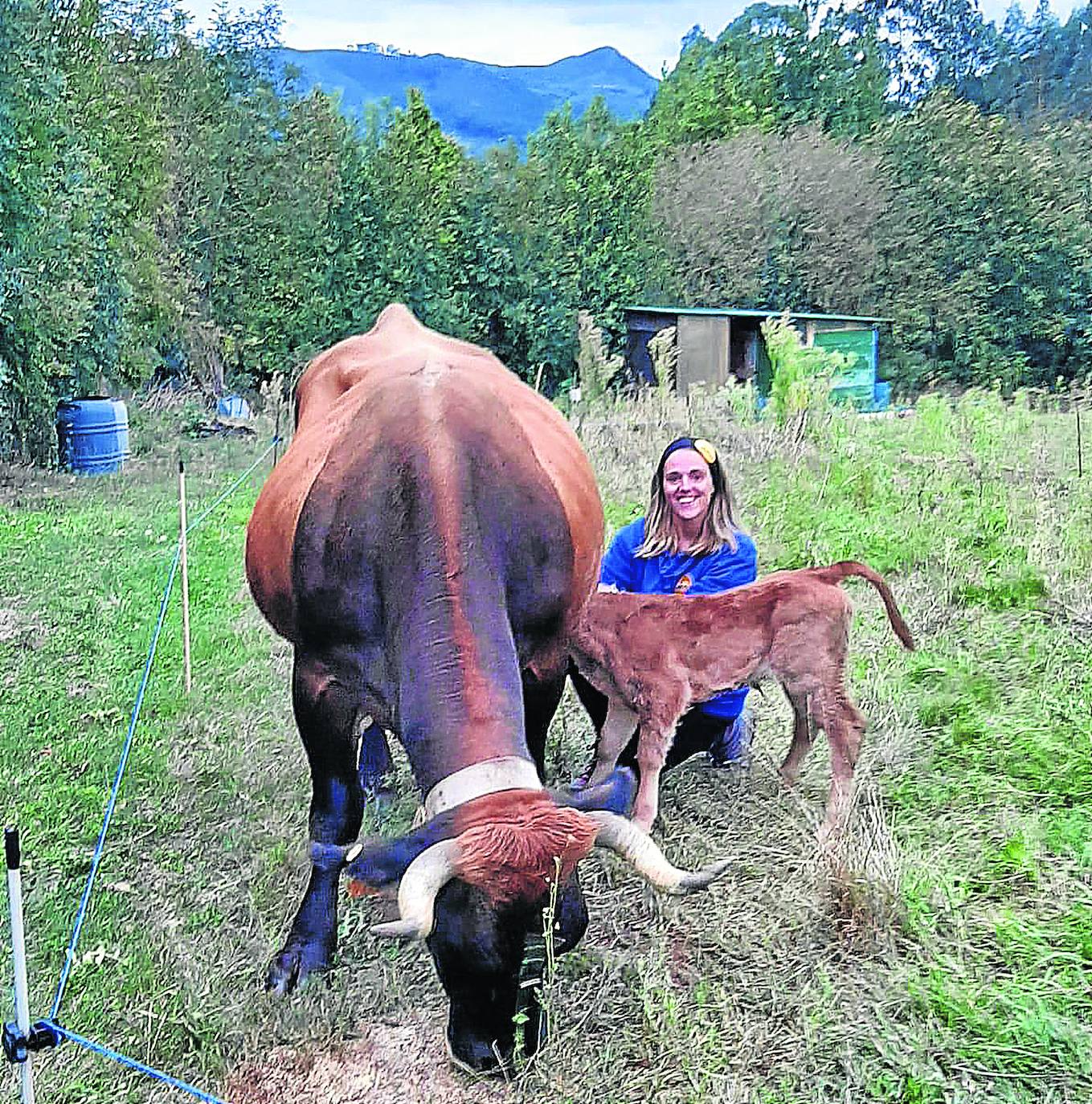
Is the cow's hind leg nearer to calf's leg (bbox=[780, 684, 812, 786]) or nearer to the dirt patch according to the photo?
the dirt patch

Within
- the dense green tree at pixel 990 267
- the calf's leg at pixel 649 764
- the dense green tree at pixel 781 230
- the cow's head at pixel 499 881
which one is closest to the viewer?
the cow's head at pixel 499 881

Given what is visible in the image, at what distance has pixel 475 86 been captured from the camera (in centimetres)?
4588

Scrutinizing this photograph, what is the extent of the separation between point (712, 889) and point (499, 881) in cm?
161

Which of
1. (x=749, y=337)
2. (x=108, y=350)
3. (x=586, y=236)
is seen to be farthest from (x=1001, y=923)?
(x=586, y=236)

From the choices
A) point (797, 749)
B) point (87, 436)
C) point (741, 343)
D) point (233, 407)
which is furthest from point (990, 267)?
point (797, 749)

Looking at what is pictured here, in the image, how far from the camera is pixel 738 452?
10.1 metres

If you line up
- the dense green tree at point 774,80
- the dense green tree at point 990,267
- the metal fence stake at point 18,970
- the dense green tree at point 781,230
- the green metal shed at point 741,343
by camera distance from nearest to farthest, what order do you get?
the metal fence stake at point 18,970 → the green metal shed at point 741,343 → the dense green tree at point 781,230 → the dense green tree at point 990,267 → the dense green tree at point 774,80

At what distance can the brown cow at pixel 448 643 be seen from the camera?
2.67 m

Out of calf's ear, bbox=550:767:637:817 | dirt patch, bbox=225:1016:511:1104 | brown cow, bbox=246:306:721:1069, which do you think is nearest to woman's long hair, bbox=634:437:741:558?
brown cow, bbox=246:306:721:1069

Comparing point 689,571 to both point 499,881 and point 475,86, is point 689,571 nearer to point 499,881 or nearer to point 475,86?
point 499,881

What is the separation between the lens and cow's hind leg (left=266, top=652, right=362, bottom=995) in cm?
362

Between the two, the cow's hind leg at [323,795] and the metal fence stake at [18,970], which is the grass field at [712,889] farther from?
the metal fence stake at [18,970]

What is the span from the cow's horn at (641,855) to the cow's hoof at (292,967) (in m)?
1.28

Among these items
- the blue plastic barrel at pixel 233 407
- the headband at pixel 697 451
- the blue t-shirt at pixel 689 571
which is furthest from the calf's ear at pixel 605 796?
the blue plastic barrel at pixel 233 407
